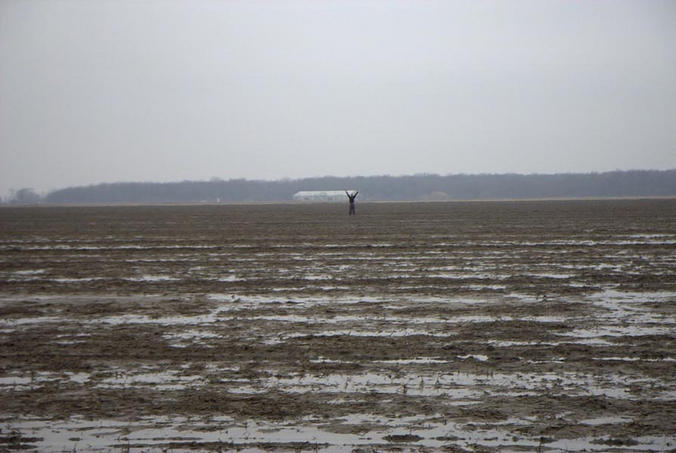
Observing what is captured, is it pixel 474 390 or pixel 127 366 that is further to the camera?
pixel 127 366

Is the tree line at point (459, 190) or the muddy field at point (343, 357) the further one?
the tree line at point (459, 190)

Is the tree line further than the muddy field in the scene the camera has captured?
Yes

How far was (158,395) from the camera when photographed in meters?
6.95

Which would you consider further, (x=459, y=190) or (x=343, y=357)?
(x=459, y=190)

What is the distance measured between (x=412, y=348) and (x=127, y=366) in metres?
3.27

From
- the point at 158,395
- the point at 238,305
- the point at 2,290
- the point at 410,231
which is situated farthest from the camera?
the point at 410,231

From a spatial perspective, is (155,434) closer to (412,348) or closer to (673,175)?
(412,348)

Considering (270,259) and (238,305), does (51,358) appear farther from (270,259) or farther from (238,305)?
(270,259)

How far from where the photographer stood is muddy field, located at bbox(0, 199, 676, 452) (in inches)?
233

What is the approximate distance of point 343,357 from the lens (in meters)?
8.38

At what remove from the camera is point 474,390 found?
7.00 metres

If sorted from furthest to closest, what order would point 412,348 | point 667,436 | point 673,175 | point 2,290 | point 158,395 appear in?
point 673,175
point 2,290
point 412,348
point 158,395
point 667,436

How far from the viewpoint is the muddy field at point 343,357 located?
233 inches

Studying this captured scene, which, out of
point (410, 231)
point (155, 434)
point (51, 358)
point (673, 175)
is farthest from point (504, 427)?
point (673, 175)
